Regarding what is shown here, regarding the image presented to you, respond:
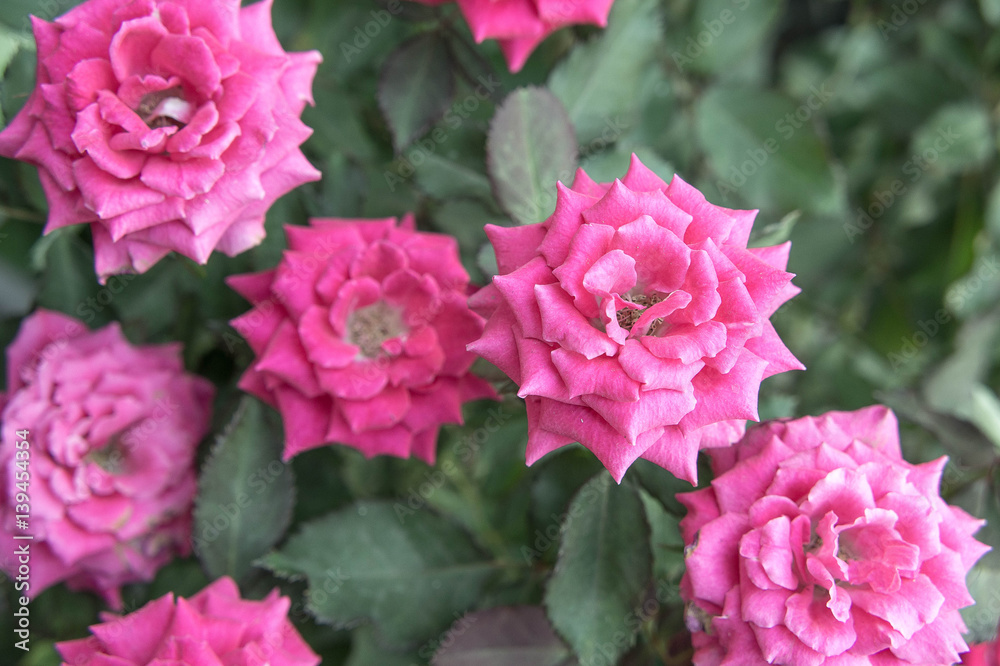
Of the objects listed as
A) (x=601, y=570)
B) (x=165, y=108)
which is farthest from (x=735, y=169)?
(x=165, y=108)

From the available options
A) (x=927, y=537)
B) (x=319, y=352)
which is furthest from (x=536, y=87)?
(x=927, y=537)

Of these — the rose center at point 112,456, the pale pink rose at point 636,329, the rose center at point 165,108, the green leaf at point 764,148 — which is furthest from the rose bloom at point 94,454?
the green leaf at point 764,148

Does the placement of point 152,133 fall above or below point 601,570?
above

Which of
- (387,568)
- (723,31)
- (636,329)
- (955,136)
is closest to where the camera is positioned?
(636,329)

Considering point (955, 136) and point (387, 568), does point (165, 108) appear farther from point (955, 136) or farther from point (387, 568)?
point (955, 136)

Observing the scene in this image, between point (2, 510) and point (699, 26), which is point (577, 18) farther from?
point (2, 510)

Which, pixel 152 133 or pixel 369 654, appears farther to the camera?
pixel 369 654

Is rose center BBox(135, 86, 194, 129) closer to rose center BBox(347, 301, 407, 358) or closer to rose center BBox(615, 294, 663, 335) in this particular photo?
rose center BBox(347, 301, 407, 358)

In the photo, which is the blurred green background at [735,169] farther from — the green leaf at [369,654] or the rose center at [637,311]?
the rose center at [637,311]
